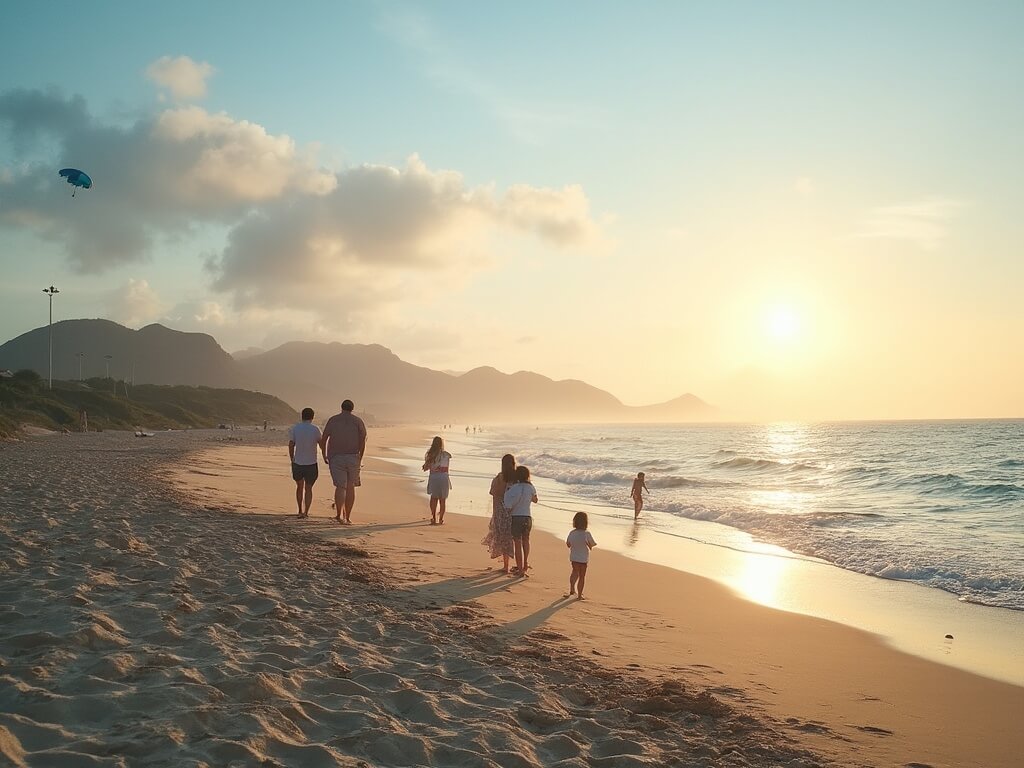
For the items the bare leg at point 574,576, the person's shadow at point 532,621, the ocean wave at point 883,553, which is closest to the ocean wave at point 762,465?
the ocean wave at point 883,553

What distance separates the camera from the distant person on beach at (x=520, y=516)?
10.1m

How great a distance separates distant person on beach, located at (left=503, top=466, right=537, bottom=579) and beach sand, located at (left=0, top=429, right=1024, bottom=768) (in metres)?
0.36

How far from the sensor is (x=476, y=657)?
580 centimetres

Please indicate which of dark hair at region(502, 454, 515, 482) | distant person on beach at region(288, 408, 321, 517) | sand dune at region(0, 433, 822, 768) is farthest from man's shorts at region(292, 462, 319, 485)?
sand dune at region(0, 433, 822, 768)

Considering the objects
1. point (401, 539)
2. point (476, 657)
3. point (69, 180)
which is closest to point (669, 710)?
point (476, 657)

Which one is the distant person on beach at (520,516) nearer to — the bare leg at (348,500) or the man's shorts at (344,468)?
the man's shorts at (344,468)

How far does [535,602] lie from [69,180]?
70.7 feet

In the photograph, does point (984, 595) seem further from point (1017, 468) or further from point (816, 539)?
point (1017, 468)

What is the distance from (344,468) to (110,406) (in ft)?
194

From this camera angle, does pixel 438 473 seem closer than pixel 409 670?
No

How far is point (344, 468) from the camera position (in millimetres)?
13148

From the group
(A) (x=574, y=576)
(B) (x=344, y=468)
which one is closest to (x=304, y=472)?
(B) (x=344, y=468)

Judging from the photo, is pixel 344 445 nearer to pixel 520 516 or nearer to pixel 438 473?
pixel 438 473

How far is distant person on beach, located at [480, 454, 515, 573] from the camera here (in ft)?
33.8
